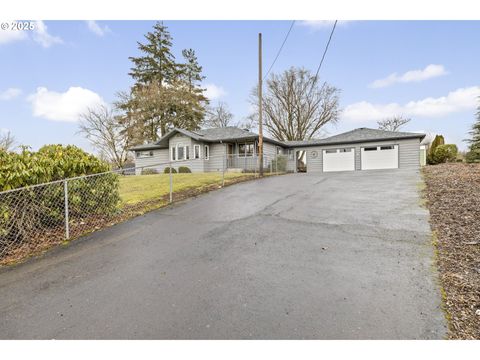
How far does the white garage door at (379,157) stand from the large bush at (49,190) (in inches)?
762

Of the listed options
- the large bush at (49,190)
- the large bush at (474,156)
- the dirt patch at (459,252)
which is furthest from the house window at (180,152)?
the large bush at (474,156)

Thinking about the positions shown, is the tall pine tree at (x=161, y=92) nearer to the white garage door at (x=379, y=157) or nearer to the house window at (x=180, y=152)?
the house window at (x=180, y=152)

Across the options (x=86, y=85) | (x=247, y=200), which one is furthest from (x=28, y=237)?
(x=86, y=85)

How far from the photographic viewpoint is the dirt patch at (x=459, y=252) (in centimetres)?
209

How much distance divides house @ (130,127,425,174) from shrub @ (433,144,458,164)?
1328mm

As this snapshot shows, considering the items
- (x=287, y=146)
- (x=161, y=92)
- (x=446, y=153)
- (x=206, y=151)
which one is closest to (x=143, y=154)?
(x=206, y=151)

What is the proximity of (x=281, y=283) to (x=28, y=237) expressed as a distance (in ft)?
14.4

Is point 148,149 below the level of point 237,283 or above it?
above

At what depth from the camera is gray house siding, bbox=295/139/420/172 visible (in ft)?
60.7

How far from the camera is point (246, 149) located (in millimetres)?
19641

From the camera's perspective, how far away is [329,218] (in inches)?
204

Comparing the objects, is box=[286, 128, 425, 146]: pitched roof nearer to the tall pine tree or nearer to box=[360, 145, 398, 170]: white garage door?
box=[360, 145, 398, 170]: white garage door

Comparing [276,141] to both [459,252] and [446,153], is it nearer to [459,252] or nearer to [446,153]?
[446,153]

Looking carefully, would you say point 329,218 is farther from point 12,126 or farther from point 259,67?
point 12,126
